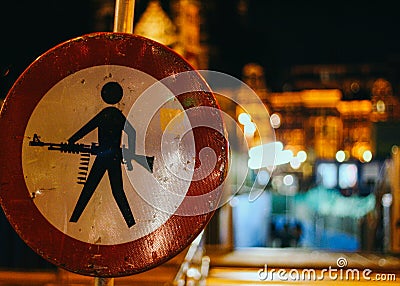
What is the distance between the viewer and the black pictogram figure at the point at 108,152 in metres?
2.29

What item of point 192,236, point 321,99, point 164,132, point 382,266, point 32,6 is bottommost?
point 382,266

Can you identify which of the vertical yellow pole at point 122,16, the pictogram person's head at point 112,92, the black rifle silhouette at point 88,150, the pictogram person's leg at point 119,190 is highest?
the vertical yellow pole at point 122,16

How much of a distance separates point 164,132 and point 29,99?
0.44 metres

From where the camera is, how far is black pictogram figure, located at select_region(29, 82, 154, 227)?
229 centimetres

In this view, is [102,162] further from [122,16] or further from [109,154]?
[122,16]

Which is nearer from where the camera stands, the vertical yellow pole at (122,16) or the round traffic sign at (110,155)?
the round traffic sign at (110,155)

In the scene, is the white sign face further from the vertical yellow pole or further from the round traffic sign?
the vertical yellow pole

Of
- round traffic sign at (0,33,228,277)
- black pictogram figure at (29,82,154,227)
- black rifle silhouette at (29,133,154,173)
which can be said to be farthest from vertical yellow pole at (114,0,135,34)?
black rifle silhouette at (29,133,154,173)

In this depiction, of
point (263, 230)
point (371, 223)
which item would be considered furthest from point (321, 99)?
point (371, 223)

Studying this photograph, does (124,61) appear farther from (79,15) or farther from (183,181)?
(79,15)

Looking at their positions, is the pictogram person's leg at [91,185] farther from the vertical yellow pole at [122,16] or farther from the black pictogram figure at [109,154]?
the vertical yellow pole at [122,16]

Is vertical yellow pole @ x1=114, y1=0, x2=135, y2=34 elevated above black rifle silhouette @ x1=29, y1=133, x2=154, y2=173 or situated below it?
above

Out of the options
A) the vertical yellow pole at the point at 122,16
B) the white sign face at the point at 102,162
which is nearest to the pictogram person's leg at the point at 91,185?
the white sign face at the point at 102,162

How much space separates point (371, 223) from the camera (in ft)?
53.5
